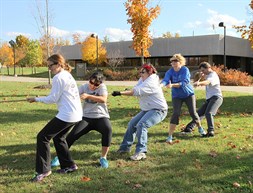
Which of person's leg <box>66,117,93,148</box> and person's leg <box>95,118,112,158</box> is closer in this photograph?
person's leg <box>95,118,112,158</box>

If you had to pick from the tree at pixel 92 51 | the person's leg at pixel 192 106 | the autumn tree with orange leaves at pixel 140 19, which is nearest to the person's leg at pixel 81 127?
the person's leg at pixel 192 106

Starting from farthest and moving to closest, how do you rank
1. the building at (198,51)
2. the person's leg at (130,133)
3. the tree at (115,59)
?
the tree at (115,59) < the building at (198,51) < the person's leg at (130,133)

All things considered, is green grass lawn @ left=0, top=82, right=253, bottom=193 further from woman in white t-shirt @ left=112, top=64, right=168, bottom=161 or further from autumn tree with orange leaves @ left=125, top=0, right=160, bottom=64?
autumn tree with orange leaves @ left=125, top=0, right=160, bottom=64

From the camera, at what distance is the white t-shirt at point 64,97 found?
189 inches

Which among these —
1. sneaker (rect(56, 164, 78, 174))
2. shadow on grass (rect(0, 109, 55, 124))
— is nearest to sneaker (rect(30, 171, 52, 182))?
sneaker (rect(56, 164, 78, 174))

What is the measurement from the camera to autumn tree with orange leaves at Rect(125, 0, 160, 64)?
34.0 meters

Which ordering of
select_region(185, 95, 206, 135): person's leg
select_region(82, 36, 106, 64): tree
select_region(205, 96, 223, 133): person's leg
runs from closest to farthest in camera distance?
select_region(185, 95, 206, 135): person's leg
select_region(205, 96, 223, 133): person's leg
select_region(82, 36, 106, 64): tree

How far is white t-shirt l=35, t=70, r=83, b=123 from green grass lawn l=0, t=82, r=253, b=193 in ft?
2.98

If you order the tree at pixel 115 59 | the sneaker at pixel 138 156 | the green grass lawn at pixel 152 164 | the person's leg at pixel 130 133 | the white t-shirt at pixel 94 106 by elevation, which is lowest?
the green grass lawn at pixel 152 164

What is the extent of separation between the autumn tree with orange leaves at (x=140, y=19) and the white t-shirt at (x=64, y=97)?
3018 centimetres

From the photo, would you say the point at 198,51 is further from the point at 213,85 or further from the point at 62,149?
the point at 62,149

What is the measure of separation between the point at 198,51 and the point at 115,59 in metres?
11.0

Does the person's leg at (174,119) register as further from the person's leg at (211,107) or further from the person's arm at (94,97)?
Answer: the person's arm at (94,97)

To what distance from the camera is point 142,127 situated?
5.99m
